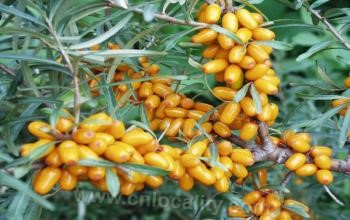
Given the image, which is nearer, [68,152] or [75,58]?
[68,152]

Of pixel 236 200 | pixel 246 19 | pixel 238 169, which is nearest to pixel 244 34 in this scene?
pixel 246 19

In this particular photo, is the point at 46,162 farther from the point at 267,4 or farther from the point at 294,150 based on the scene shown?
the point at 267,4

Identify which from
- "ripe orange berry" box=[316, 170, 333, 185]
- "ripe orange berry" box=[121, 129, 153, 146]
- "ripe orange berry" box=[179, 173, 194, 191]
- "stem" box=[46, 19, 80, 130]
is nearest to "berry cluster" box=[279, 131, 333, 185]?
"ripe orange berry" box=[316, 170, 333, 185]

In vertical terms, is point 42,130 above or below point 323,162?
above

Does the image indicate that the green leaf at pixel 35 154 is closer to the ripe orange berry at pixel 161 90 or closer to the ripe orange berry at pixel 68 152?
the ripe orange berry at pixel 68 152

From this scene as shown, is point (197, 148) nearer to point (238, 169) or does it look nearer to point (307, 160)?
point (238, 169)
